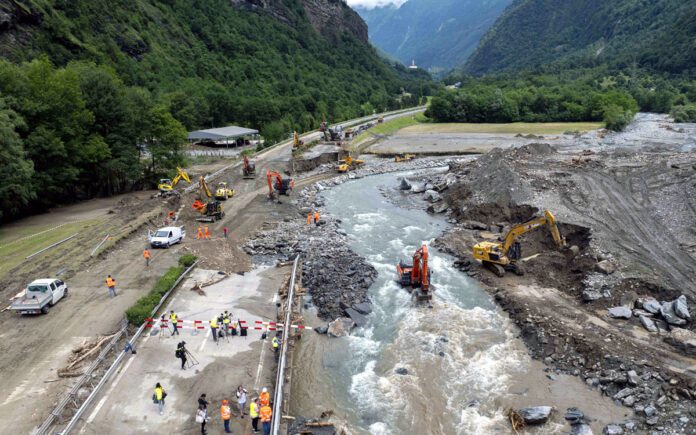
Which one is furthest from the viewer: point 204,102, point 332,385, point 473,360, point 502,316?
point 204,102

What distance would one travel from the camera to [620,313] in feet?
86.8

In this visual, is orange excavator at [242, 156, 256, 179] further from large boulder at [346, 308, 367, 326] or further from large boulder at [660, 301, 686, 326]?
large boulder at [660, 301, 686, 326]

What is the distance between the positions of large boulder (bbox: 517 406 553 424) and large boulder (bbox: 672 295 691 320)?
10817 mm

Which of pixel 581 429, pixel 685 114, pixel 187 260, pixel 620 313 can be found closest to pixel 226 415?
pixel 581 429

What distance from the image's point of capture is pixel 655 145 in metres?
77.0

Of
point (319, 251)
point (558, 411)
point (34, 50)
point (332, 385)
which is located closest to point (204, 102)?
point (34, 50)

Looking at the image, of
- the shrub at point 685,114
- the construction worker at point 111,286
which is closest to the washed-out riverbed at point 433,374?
the construction worker at point 111,286

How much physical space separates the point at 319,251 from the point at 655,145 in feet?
221

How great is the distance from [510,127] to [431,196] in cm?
6459

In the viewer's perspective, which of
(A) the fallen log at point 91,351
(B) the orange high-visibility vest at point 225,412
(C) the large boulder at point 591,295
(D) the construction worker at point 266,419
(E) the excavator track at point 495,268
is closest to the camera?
(D) the construction worker at point 266,419

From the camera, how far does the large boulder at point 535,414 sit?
19.6 meters

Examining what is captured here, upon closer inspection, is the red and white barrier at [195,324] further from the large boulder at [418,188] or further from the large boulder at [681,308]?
the large boulder at [418,188]

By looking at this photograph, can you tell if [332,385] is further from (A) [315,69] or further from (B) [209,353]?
(A) [315,69]

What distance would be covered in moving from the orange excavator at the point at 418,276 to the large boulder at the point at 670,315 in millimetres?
12774
